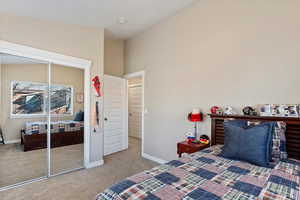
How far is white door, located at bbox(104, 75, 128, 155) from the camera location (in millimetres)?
3883

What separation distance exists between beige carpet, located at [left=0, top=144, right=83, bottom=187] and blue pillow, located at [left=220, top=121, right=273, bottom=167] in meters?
2.82

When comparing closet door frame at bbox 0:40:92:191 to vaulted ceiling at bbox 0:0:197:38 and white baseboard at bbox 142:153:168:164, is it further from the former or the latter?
white baseboard at bbox 142:153:168:164

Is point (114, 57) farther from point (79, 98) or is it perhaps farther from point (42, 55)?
point (42, 55)

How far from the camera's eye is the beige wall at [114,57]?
4.08 meters

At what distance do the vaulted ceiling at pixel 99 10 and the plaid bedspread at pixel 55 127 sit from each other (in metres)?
1.87

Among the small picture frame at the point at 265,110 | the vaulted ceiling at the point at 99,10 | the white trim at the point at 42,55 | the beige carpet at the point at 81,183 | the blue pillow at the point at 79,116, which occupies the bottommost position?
the beige carpet at the point at 81,183

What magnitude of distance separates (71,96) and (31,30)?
4.19ft

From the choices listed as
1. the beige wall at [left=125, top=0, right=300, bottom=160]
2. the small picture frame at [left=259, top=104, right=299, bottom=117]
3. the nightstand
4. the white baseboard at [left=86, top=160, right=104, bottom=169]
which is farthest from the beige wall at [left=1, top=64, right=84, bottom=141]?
the small picture frame at [left=259, top=104, right=299, bottom=117]

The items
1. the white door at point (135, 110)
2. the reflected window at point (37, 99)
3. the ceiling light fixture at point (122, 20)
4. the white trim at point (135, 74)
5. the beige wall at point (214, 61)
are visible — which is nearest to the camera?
the beige wall at point (214, 61)

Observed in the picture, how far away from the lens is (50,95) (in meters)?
2.83

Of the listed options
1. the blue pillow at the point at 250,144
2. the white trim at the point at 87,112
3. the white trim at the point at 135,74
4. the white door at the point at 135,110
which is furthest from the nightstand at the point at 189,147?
the white door at the point at 135,110

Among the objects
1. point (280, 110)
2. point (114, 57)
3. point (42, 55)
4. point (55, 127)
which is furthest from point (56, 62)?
point (280, 110)

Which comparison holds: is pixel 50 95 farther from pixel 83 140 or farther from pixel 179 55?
pixel 179 55

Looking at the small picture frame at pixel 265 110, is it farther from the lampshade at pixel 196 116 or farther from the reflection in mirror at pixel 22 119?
the reflection in mirror at pixel 22 119
